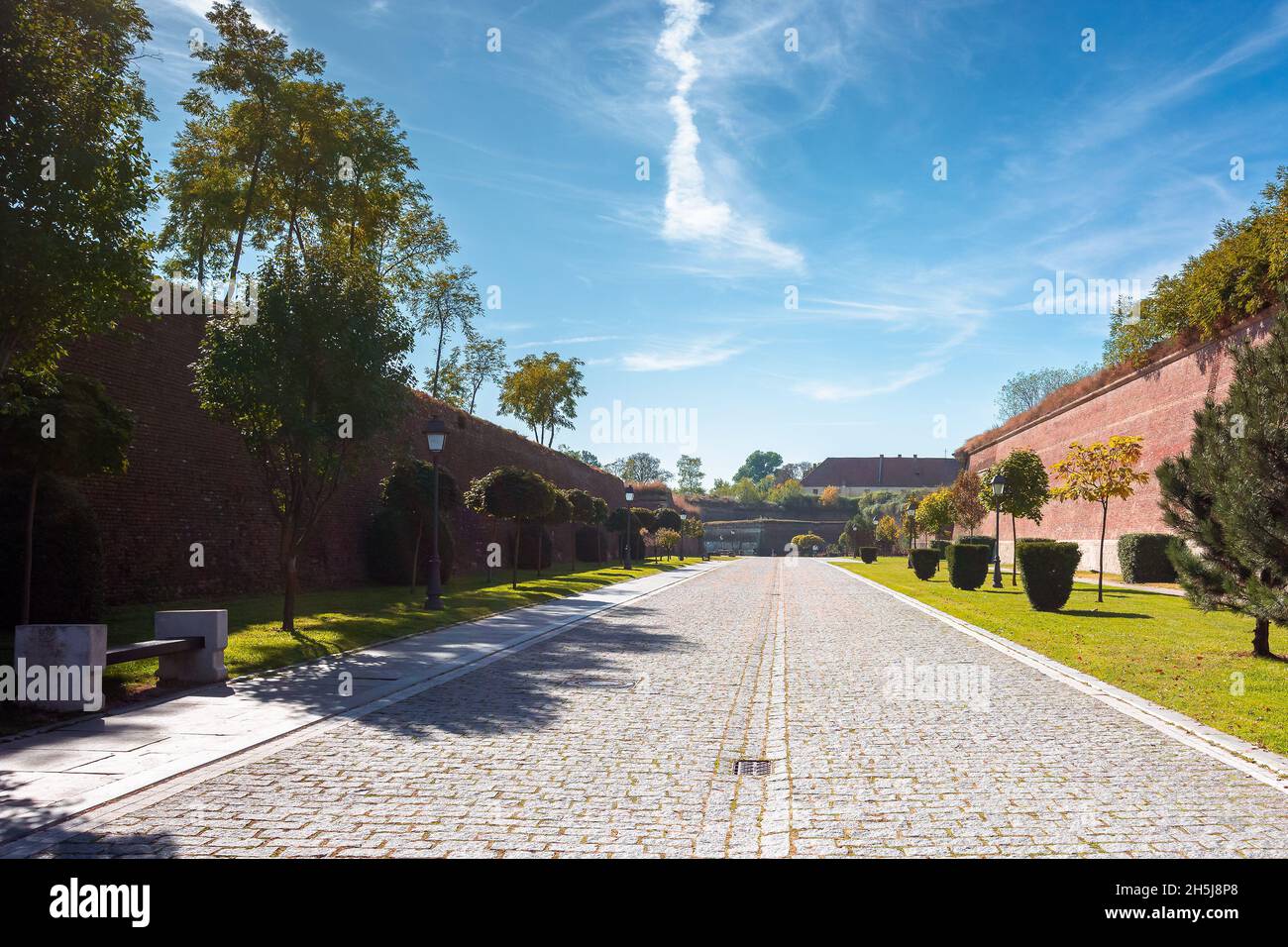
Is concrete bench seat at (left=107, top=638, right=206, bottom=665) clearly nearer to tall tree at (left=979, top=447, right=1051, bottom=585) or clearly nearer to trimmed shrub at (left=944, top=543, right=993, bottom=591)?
trimmed shrub at (left=944, top=543, right=993, bottom=591)

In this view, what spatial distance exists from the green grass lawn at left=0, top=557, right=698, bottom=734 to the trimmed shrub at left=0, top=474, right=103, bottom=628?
0.64 metres

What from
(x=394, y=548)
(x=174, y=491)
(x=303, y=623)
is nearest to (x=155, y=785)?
(x=303, y=623)

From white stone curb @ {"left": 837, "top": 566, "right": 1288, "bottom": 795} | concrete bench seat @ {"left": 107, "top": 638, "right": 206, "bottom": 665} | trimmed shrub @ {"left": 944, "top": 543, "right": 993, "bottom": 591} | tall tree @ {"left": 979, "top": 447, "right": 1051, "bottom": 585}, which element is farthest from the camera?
tall tree @ {"left": 979, "top": 447, "right": 1051, "bottom": 585}

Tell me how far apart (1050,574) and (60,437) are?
743 inches

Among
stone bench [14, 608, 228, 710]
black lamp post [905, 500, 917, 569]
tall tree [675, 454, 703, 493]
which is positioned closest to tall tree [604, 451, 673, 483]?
tall tree [675, 454, 703, 493]

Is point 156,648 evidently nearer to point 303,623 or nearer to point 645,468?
point 303,623

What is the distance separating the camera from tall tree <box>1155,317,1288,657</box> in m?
9.38

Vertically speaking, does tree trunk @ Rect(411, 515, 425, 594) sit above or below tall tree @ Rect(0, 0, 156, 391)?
below

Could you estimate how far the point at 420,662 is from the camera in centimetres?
1091

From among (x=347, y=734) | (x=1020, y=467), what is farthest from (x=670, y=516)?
(x=347, y=734)

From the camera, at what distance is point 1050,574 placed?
754 inches

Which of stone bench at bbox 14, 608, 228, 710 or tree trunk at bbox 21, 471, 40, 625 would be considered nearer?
stone bench at bbox 14, 608, 228, 710

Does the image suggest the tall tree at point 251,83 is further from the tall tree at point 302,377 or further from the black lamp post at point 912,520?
the black lamp post at point 912,520
